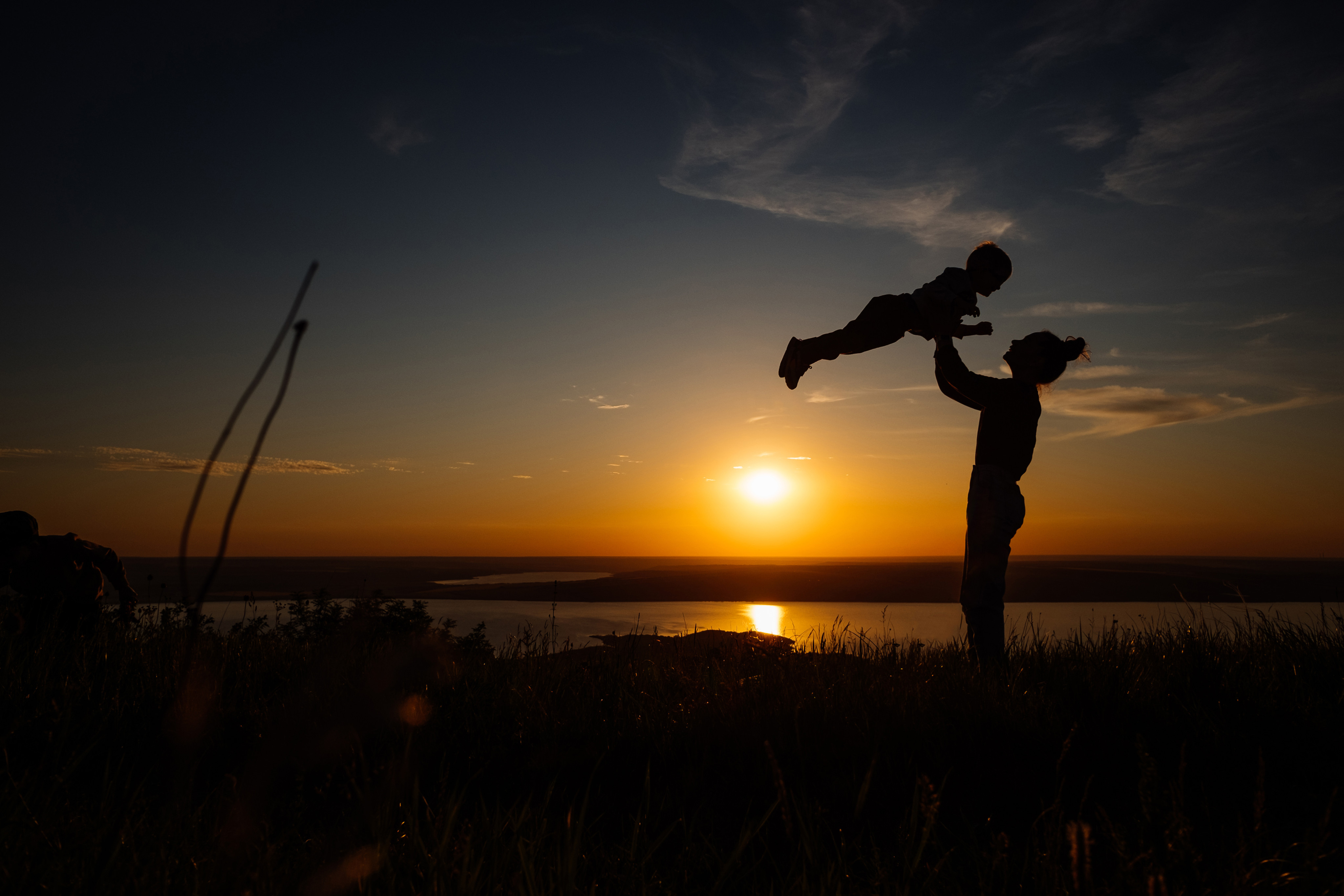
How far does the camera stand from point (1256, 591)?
44906 mm

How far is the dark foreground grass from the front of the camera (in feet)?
7.81

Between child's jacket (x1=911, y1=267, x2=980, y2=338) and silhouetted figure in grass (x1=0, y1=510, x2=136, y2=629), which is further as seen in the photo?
silhouetted figure in grass (x1=0, y1=510, x2=136, y2=629)

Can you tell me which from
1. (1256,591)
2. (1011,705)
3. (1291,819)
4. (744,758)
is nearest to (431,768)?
(744,758)

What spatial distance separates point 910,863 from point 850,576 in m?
59.3

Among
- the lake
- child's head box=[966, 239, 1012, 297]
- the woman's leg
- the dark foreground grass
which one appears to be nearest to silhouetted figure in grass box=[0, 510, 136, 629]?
the dark foreground grass

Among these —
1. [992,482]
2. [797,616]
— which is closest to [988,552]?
[992,482]

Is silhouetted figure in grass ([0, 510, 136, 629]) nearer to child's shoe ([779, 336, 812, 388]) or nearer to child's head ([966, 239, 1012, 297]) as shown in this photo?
child's shoe ([779, 336, 812, 388])

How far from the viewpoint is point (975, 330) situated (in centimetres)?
536

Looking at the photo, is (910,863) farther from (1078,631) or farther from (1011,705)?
(1078,631)

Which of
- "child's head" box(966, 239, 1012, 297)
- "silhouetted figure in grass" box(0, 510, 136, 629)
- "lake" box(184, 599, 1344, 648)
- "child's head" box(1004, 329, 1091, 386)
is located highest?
"child's head" box(966, 239, 1012, 297)

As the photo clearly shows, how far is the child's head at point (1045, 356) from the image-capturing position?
5.88 m

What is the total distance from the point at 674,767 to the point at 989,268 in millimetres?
4336

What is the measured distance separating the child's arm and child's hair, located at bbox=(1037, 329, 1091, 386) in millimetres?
869

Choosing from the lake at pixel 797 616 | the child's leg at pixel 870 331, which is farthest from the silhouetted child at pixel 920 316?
the lake at pixel 797 616
